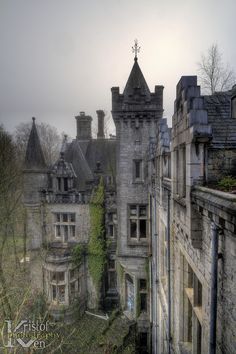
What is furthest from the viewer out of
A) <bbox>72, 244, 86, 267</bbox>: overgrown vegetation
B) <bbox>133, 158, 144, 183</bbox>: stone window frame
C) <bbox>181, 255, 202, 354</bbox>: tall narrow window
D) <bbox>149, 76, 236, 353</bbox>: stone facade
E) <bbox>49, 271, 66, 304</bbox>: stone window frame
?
<bbox>72, 244, 86, 267</bbox>: overgrown vegetation

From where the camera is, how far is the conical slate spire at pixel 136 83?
36.8 ft

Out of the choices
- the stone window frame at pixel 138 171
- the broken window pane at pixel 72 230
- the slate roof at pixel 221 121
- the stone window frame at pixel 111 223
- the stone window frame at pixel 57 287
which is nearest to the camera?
the slate roof at pixel 221 121

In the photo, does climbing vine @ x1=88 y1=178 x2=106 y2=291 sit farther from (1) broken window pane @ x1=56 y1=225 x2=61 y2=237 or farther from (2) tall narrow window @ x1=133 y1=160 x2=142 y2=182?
(2) tall narrow window @ x1=133 y1=160 x2=142 y2=182

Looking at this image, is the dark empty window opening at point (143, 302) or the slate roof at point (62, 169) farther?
the slate roof at point (62, 169)

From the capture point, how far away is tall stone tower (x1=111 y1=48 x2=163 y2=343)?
36.7ft

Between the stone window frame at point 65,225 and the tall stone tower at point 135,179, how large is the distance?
3729 mm

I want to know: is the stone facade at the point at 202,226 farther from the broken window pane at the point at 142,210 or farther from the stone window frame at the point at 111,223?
the stone window frame at the point at 111,223

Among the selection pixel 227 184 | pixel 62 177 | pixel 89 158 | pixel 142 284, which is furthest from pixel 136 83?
pixel 142 284

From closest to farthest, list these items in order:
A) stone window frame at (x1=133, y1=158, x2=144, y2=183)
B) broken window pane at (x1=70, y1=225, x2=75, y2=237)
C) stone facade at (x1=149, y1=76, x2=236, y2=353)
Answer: stone facade at (x1=149, y1=76, x2=236, y2=353) < stone window frame at (x1=133, y1=158, x2=144, y2=183) < broken window pane at (x1=70, y1=225, x2=75, y2=237)

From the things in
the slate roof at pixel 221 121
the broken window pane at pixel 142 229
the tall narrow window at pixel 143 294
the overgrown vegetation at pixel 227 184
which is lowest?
the tall narrow window at pixel 143 294

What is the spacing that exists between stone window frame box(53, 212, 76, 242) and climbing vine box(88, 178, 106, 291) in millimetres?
1270

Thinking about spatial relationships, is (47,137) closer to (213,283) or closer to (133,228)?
(133,228)

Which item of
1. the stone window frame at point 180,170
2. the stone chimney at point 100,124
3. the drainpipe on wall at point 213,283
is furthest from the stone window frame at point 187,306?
the stone chimney at point 100,124

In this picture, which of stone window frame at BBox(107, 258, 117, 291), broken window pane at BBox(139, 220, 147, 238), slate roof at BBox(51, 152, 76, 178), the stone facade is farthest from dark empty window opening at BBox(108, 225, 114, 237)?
the stone facade
